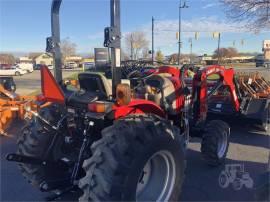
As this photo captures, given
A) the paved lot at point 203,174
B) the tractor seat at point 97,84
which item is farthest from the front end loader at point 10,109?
the tractor seat at point 97,84

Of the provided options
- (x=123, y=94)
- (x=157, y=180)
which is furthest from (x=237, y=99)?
(x=123, y=94)

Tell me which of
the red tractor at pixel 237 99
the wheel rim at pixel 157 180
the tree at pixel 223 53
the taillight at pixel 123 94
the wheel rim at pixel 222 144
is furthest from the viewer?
the tree at pixel 223 53

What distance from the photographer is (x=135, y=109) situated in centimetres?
346

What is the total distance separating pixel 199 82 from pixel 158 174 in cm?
221

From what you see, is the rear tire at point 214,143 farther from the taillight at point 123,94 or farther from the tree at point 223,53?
the tree at point 223,53

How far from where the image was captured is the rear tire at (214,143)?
15.9 feet

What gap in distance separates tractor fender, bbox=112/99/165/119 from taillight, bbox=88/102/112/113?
82mm

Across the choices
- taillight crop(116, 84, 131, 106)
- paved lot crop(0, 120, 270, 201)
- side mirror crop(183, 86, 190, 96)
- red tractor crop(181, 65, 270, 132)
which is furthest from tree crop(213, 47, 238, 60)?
taillight crop(116, 84, 131, 106)

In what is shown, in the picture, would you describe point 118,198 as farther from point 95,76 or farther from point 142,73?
point 142,73

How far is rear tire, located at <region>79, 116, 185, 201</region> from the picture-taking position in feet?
9.13

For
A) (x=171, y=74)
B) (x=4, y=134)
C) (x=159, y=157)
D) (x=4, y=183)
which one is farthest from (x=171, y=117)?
(x=4, y=134)

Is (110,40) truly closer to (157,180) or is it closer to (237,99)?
(157,180)

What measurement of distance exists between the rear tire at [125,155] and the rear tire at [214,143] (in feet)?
5.20

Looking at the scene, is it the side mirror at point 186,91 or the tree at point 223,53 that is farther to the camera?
the tree at point 223,53
